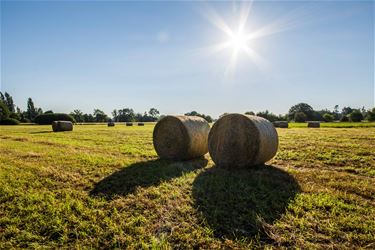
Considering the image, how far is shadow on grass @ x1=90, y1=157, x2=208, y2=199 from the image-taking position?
5203 mm

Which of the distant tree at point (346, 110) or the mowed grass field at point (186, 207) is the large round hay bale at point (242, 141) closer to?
the mowed grass field at point (186, 207)

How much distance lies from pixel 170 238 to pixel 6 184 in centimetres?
443

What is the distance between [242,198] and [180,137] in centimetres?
421

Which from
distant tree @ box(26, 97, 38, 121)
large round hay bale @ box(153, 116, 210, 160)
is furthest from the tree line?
large round hay bale @ box(153, 116, 210, 160)

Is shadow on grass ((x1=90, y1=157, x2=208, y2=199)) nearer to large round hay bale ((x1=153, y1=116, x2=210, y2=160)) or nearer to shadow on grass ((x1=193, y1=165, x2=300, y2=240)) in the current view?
large round hay bale ((x1=153, y1=116, x2=210, y2=160))

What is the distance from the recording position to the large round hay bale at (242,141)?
6805 millimetres

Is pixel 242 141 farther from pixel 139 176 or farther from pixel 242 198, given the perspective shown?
pixel 139 176

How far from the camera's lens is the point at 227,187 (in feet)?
17.2

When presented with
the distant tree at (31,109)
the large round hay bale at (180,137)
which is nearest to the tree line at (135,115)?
the distant tree at (31,109)

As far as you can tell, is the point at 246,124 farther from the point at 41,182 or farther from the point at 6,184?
the point at 6,184

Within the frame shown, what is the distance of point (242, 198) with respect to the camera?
459 cm

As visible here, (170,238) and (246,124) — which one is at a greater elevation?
(246,124)

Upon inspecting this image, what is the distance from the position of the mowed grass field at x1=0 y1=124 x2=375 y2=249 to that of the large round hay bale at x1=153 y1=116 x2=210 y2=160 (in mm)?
1385

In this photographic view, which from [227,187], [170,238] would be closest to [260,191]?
[227,187]
